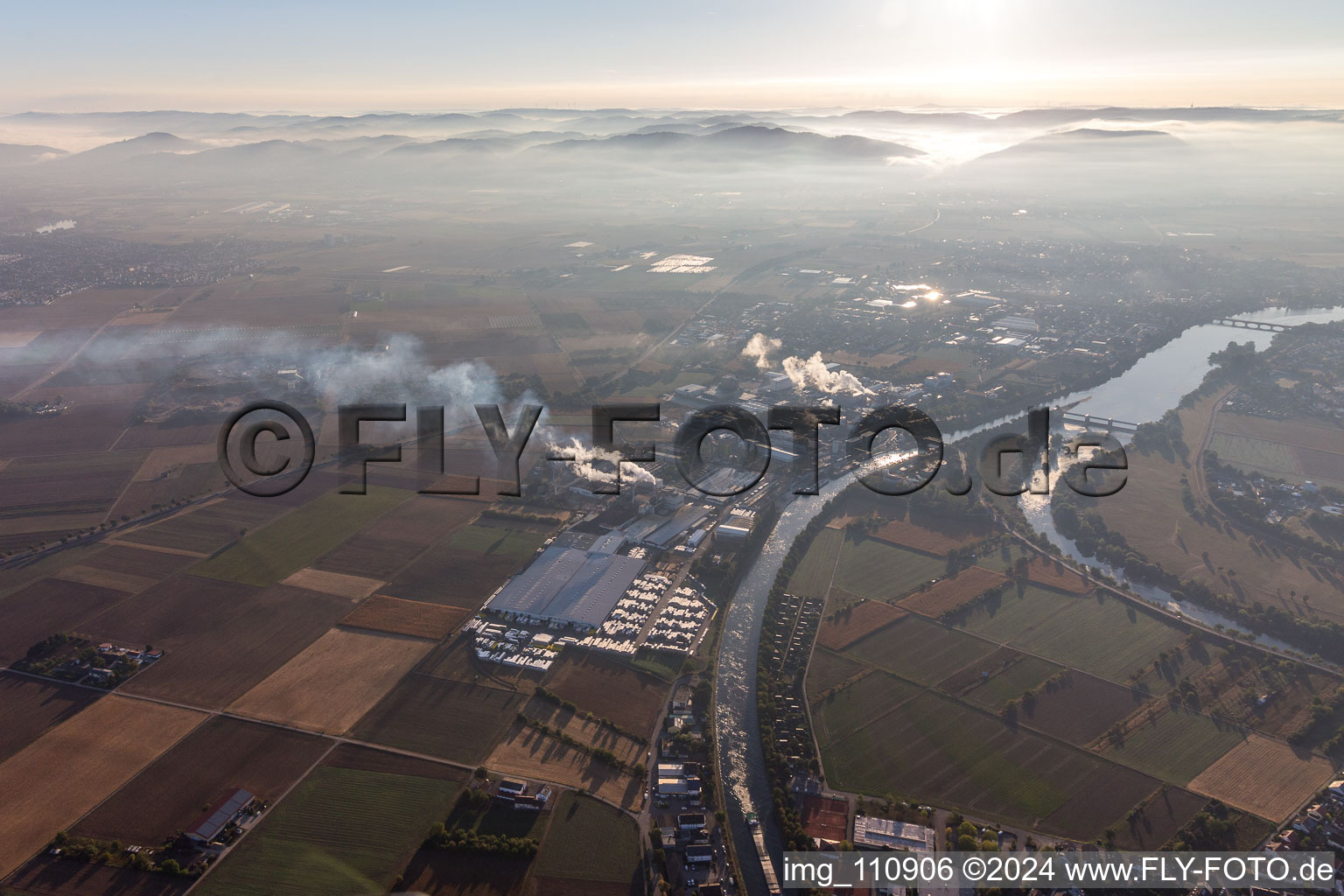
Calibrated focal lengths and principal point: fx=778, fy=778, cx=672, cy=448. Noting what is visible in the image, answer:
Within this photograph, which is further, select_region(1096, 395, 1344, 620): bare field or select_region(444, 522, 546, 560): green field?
select_region(444, 522, 546, 560): green field

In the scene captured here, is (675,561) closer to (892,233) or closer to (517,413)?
(517,413)

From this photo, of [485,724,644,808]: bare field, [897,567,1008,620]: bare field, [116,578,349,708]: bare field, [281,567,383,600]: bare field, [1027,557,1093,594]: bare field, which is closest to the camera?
[485,724,644,808]: bare field

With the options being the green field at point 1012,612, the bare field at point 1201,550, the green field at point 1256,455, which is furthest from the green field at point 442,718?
the green field at point 1256,455

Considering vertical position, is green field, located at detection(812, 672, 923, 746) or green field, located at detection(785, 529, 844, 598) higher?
green field, located at detection(785, 529, 844, 598)

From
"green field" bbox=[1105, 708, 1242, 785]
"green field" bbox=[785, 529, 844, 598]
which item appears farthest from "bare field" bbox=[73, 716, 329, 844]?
"green field" bbox=[1105, 708, 1242, 785]

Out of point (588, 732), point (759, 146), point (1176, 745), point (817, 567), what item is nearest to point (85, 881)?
point (588, 732)

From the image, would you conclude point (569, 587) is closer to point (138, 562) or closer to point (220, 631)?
point (220, 631)

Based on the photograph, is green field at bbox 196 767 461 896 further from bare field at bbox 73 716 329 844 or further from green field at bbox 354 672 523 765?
green field at bbox 354 672 523 765
